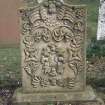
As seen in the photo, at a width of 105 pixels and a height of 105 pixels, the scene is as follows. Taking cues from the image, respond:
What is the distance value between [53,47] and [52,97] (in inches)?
31.1

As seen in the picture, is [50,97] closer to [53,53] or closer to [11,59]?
[53,53]

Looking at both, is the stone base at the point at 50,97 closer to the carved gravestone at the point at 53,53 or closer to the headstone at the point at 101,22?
the carved gravestone at the point at 53,53

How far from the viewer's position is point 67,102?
303 inches

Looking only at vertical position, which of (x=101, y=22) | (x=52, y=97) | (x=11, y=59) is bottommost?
(x=52, y=97)

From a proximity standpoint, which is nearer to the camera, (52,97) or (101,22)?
(52,97)

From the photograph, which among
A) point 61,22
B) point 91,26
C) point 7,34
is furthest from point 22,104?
point 91,26

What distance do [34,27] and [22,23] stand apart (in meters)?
0.19

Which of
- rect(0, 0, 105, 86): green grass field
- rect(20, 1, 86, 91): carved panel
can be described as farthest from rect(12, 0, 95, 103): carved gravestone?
rect(0, 0, 105, 86): green grass field

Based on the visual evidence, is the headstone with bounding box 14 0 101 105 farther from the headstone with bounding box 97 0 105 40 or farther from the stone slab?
the headstone with bounding box 97 0 105 40

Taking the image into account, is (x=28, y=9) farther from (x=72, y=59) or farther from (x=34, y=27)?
(x=72, y=59)

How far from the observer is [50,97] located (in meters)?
7.70

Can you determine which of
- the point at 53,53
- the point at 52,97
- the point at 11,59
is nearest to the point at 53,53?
the point at 53,53

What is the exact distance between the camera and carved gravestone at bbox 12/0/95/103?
750 centimetres

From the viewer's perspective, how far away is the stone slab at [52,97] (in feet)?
25.2
